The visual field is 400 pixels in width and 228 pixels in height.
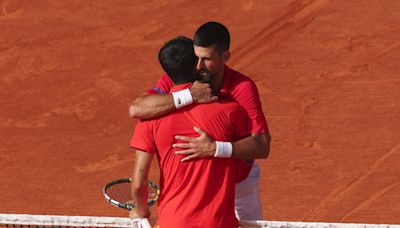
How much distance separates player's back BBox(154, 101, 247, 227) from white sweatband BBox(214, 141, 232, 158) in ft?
0.12

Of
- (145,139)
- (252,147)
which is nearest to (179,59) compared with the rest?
(145,139)

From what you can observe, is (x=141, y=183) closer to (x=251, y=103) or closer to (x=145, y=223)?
(x=145, y=223)

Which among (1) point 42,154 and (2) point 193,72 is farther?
(1) point 42,154

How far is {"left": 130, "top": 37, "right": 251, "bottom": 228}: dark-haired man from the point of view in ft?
12.8

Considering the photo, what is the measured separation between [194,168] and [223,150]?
0.20 meters

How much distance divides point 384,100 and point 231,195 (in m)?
6.04

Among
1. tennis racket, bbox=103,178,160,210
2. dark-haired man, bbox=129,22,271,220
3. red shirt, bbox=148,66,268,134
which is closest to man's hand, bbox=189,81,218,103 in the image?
dark-haired man, bbox=129,22,271,220

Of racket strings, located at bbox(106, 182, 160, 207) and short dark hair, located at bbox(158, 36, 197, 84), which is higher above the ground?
short dark hair, located at bbox(158, 36, 197, 84)

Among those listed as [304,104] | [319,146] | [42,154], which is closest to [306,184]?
[319,146]

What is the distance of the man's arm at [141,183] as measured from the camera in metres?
4.00

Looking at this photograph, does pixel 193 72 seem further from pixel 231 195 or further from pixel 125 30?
pixel 125 30

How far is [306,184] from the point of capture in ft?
27.1

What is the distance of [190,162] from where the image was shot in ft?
12.8

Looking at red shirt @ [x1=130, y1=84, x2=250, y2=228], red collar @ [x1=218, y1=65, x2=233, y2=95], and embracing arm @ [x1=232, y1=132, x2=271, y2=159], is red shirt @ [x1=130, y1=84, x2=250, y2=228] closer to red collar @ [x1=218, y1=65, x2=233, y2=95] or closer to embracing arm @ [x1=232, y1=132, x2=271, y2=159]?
embracing arm @ [x1=232, y1=132, x2=271, y2=159]
